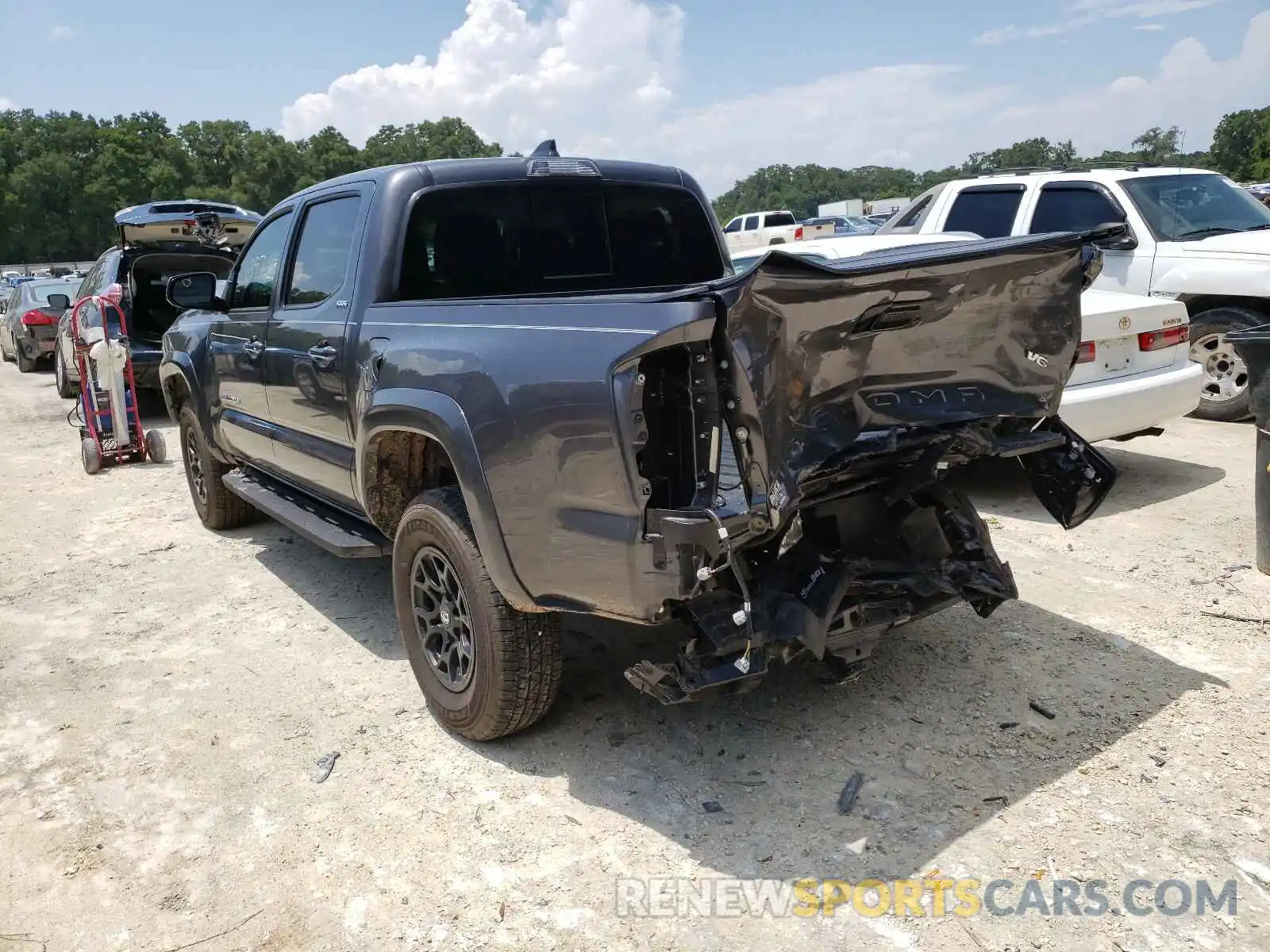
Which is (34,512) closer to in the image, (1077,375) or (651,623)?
(651,623)

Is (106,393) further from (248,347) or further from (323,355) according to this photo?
(323,355)

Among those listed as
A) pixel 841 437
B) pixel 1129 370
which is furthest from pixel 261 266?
pixel 1129 370

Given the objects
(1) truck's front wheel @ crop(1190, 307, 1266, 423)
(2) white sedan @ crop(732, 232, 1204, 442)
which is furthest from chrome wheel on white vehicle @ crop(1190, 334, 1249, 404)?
(2) white sedan @ crop(732, 232, 1204, 442)

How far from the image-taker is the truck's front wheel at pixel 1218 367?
310 inches

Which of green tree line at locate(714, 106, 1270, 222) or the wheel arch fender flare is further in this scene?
green tree line at locate(714, 106, 1270, 222)

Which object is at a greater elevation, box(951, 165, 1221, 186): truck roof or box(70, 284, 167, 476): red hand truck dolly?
box(951, 165, 1221, 186): truck roof

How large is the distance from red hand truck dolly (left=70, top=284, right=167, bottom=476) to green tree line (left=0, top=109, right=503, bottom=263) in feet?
267

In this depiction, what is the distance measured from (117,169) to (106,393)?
9471 centimetres

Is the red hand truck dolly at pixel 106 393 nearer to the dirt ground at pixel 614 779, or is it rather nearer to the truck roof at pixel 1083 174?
the dirt ground at pixel 614 779

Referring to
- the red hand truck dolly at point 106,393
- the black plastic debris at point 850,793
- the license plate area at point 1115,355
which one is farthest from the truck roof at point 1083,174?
the red hand truck dolly at point 106,393

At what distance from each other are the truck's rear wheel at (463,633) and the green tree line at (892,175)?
66.1m

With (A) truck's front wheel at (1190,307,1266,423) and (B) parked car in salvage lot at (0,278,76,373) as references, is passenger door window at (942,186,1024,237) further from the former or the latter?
(B) parked car in salvage lot at (0,278,76,373)

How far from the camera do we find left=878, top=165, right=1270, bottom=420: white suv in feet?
25.6

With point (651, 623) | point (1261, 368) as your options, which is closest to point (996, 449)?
point (651, 623)
